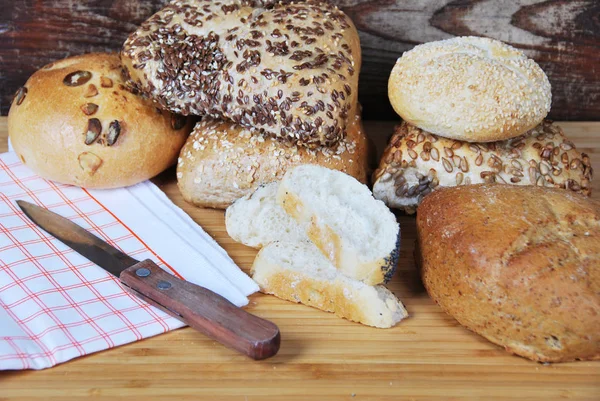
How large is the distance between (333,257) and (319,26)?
72 centimetres

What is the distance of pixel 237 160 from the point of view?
1.97 metres

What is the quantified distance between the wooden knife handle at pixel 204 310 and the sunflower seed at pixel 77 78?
0.68 m

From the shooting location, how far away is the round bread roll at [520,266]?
1.40 m

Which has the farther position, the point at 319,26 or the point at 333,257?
the point at 319,26

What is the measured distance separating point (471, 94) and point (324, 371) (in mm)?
810

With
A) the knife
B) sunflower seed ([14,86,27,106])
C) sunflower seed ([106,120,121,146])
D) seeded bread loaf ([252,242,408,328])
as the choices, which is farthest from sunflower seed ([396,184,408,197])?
sunflower seed ([14,86,27,106])

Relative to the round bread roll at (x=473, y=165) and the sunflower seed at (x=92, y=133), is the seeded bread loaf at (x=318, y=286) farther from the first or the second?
the sunflower seed at (x=92, y=133)

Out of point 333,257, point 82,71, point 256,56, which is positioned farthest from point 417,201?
point 82,71

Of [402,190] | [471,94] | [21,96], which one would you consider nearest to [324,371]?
[402,190]

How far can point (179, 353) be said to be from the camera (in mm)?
1482

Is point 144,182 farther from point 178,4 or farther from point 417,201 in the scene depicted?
point 417,201

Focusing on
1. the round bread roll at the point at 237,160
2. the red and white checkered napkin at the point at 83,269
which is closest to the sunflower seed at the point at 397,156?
the round bread roll at the point at 237,160

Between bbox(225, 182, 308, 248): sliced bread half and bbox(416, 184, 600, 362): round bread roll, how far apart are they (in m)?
0.34

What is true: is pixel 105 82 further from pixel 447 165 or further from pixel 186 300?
pixel 447 165
